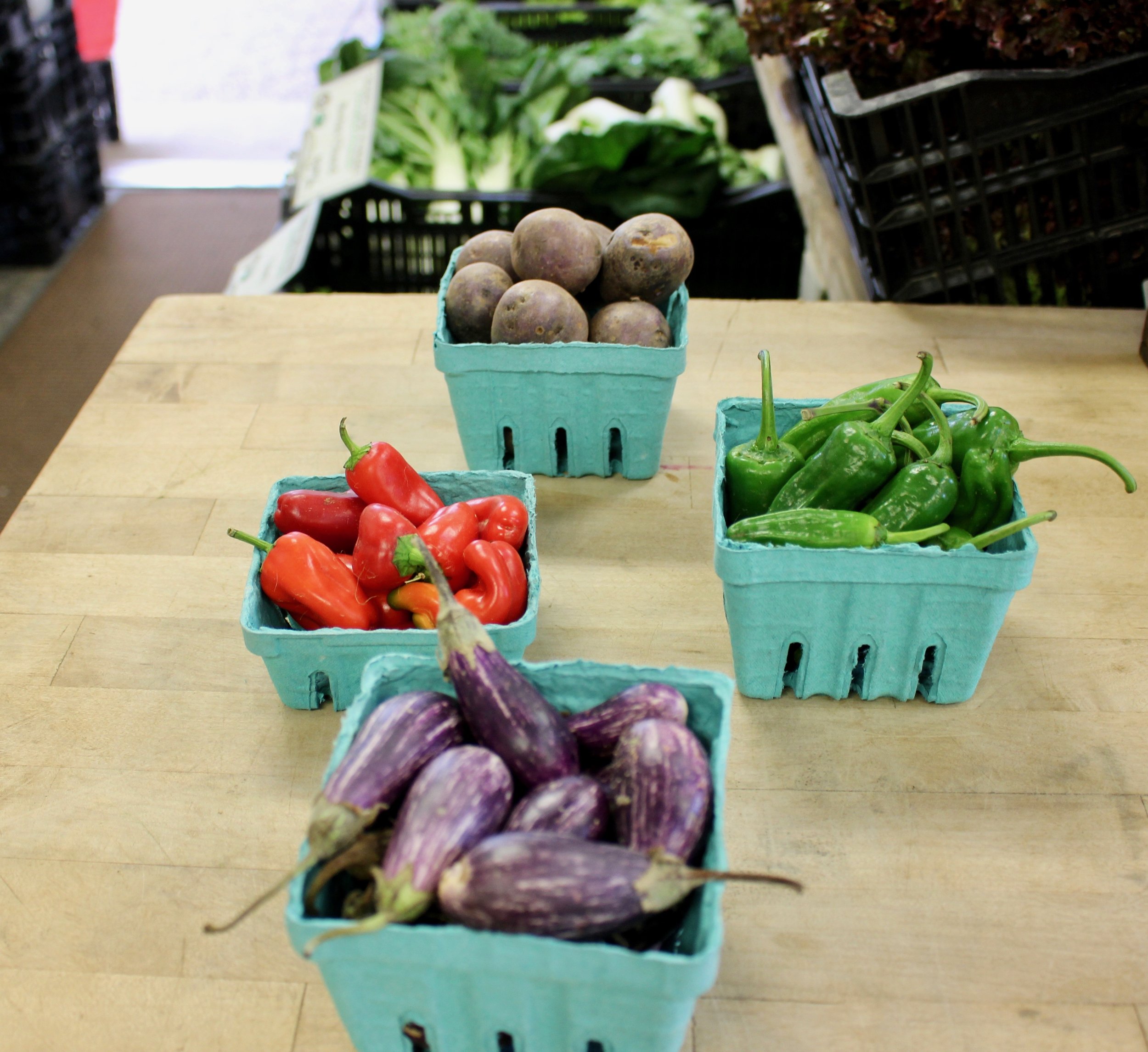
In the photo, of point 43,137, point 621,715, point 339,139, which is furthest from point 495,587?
point 43,137

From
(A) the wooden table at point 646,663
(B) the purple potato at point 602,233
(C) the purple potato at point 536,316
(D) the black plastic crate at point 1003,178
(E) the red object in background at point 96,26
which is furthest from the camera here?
(E) the red object in background at point 96,26

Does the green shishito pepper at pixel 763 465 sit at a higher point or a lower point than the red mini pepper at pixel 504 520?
higher

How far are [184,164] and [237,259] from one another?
3.01ft

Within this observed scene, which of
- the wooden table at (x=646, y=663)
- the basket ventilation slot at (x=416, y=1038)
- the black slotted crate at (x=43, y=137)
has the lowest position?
the black slotted crate at (x=43, y=137)

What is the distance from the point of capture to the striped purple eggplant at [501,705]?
2.61 ft

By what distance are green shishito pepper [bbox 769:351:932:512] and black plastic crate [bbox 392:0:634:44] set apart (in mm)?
2808

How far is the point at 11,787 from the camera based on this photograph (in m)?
1.09

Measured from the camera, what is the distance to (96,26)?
3480 millimetres

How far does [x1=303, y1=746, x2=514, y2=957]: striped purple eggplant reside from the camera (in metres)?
0.70

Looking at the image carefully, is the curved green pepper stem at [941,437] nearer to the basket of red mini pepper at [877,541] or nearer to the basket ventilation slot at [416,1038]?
the basket of red mini pepper at [877,541]

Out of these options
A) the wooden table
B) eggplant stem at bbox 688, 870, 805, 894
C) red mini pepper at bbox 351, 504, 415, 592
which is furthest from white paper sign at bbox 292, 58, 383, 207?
eggplant stem at bbox 688, 870, 805, 894

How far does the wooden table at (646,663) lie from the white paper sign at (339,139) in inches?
21.6

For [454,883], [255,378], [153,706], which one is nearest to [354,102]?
[255,378]

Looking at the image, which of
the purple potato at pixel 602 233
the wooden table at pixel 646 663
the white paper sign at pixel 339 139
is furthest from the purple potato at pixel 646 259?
the white paper sign at pixel 339 139
